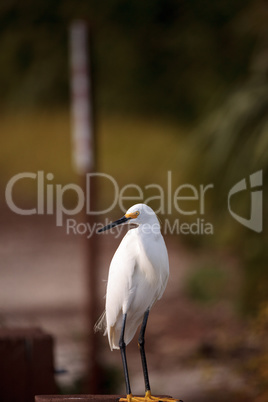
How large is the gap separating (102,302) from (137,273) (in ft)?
5.97

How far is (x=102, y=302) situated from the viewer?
11.4 ft

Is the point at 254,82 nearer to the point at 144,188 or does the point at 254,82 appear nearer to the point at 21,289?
the point at 144,188

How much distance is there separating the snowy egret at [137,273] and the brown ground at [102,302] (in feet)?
4.72

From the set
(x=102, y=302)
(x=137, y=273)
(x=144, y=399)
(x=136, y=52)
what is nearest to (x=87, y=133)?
(x=102, y=302)

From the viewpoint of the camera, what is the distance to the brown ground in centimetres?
363

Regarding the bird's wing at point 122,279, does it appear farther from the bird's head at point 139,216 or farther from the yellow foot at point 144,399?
the yellow foot at point 144,399

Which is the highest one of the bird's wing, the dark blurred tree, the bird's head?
the dark blurred tree

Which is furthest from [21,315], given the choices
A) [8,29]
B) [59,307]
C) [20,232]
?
[8,29]

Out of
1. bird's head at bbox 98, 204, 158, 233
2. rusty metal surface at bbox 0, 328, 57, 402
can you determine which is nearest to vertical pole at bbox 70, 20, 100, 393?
rusty metal surface at bbox 0, 328, 57, 402

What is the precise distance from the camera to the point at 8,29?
4871 millimetres

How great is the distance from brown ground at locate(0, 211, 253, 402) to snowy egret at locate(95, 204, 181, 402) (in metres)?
1.44

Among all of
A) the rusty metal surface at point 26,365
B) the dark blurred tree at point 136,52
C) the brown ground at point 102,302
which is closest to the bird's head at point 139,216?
the rusty metal surface at point 26,365

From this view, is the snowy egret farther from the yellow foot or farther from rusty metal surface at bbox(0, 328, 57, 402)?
rusty metal surface at bbox(0, 328, 57, 402)

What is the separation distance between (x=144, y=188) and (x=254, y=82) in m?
1.34
